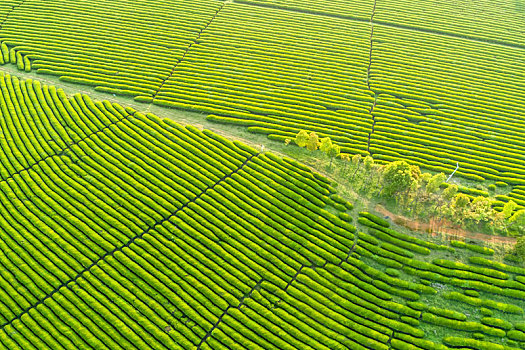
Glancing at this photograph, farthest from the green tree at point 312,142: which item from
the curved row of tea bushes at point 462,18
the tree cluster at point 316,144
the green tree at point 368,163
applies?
the curved row of tea bushes at point 462,18

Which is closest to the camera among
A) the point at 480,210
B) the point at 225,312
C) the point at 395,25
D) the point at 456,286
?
the point at 225,312

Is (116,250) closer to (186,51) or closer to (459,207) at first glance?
(186,51)

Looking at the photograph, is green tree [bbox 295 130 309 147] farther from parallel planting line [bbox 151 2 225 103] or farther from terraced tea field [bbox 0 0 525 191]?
parallel planting line [bbox 151 2 225 103]

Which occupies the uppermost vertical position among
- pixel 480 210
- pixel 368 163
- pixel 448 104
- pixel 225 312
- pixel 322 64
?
pixel 322 64

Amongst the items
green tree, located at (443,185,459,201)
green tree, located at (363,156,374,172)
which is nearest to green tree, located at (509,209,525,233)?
green tree, located at (443,185,459,201)

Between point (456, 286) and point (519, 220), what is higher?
point (519, 220)

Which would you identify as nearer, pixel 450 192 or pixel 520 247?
pixel 520 247

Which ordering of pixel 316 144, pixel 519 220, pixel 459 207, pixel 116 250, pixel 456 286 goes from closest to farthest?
pixel 456 286 → pixel 116 250 → pixel 519 220 → pixel 459 207 → pixel 316 144

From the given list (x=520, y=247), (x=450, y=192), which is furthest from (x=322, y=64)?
(x=520, y=247)
